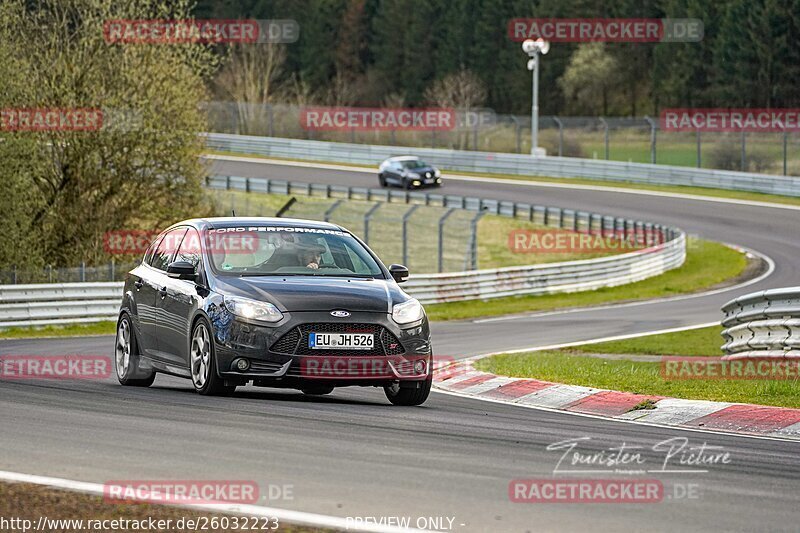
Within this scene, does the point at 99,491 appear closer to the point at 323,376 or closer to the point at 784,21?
the point at 323,376

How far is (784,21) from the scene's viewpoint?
3529 inches

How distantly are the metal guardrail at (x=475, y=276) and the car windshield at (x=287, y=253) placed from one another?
14052 mm

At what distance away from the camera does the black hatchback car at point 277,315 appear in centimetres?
1118

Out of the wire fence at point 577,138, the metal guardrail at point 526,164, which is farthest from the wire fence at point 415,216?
the wire fence at point 577,138

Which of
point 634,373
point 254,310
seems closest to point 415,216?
point 634,373

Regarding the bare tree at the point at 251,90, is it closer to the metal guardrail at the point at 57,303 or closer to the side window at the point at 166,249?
the metal guardrail at the point at 57,303

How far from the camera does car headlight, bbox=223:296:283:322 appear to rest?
11.2 m

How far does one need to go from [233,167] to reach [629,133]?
19004 mm

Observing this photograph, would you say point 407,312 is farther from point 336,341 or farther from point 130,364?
point 130,364

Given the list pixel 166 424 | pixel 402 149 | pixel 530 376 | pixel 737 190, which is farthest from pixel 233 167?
pixel 166 424

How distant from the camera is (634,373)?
15219mm

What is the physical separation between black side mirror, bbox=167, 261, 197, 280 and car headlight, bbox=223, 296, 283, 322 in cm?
85

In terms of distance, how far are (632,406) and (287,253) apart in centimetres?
324

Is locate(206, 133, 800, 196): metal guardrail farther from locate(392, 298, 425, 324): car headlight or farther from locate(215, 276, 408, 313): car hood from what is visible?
locate(392, 298, 425, 324): car headlight
